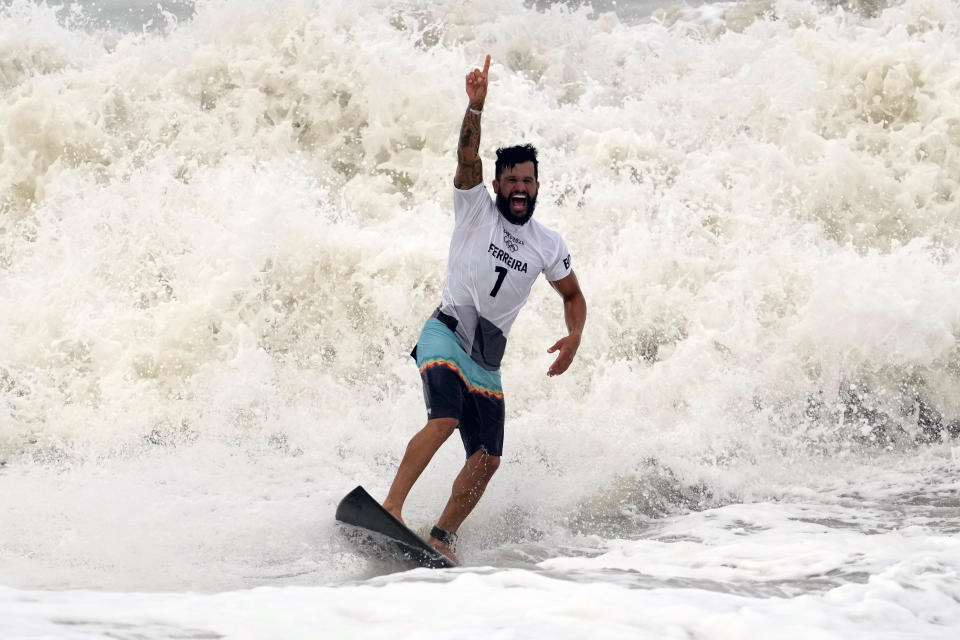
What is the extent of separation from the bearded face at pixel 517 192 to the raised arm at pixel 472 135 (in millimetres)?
129

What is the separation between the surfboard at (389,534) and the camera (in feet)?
13.1

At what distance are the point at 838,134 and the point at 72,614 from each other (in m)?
8.16

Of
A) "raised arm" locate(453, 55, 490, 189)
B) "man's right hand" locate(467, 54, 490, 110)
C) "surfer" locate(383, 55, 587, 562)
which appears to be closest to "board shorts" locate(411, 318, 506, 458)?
"surfer" locate(383, 55, 587, 562)

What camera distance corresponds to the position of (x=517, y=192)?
4.42m

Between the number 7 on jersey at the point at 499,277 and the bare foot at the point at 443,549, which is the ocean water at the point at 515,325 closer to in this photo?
the bare foot at the point at 443,549

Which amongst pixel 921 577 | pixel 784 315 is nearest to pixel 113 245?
pixel 784 315

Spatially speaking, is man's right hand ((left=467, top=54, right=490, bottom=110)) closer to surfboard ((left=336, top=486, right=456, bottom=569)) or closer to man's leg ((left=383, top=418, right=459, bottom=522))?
man's leg ((left=383, top=418, right=459, bottom=522))

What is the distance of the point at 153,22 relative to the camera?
35.9 feet

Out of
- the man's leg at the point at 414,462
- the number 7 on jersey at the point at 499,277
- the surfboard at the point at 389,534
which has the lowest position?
the surfboard at the point at 389,534

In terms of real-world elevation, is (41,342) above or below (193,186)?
below

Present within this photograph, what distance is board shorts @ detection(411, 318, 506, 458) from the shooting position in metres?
4.32

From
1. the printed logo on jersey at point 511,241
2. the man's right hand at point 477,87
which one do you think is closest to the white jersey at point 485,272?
the printed logo on jersey at point 511,241

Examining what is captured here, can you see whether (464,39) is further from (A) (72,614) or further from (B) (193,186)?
(A) (72,614)

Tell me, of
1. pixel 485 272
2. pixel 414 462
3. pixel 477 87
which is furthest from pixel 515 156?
pixel 414 462
